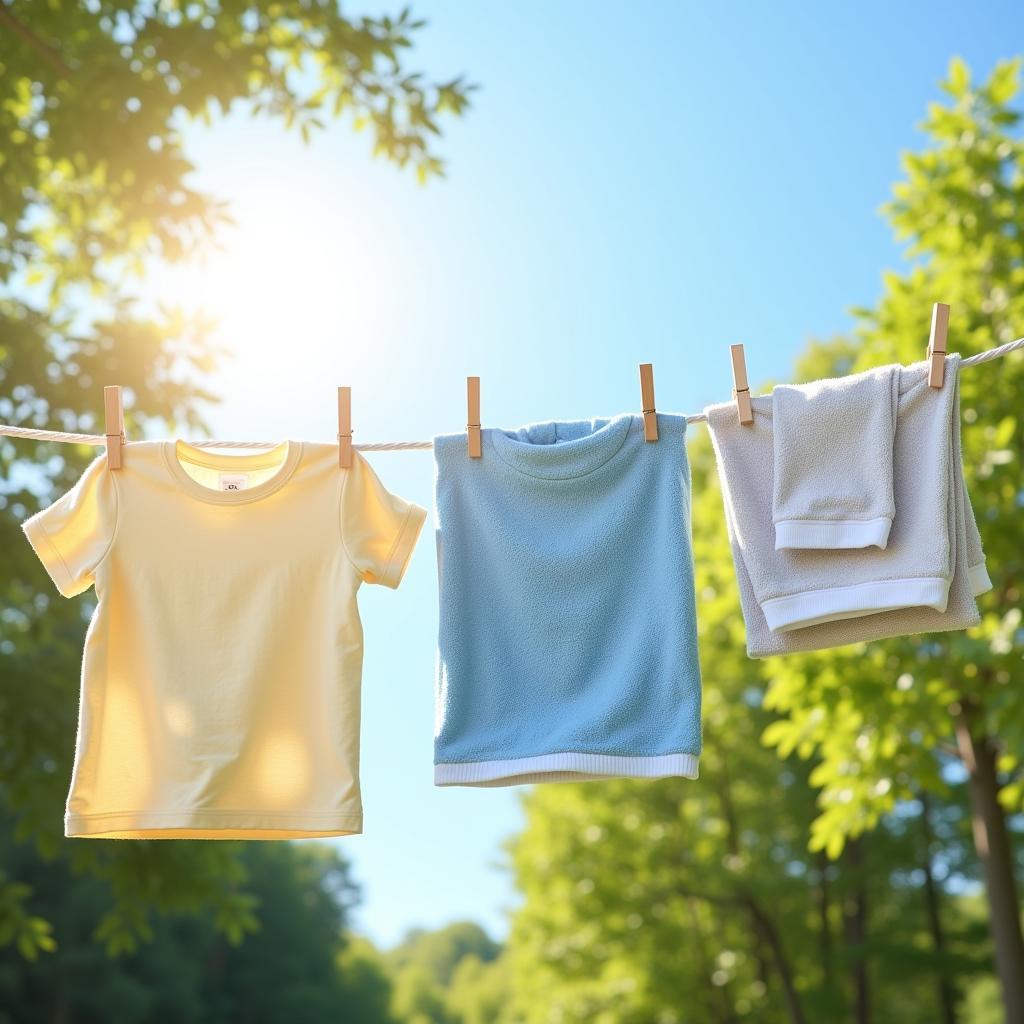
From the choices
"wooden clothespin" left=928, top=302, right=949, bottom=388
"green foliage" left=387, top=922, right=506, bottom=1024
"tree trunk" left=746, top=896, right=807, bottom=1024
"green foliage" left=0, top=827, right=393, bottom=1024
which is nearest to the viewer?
"wooden clothespin" left=928, top=302, right=949, bottom=388

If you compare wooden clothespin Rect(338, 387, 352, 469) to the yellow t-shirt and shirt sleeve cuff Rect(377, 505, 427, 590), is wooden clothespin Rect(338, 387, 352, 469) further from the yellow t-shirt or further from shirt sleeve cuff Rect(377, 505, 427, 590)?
shirt sleeve cuff Rect(377, 505, 427, 590)

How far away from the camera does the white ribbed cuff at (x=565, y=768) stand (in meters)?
2.48

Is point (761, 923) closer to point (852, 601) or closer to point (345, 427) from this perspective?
point (852, 601)

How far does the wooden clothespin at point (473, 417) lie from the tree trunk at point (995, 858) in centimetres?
487

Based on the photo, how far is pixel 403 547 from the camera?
Answer: 278 centimetres

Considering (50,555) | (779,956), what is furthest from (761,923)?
(50,555)

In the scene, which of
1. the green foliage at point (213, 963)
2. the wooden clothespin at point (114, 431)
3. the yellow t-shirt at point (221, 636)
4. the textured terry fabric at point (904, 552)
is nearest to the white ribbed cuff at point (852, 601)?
the textured terry fabric at point (904, 552)

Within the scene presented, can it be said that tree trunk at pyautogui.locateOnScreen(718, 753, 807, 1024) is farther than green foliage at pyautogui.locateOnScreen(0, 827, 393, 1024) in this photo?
No

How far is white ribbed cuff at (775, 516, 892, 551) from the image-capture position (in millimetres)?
2535

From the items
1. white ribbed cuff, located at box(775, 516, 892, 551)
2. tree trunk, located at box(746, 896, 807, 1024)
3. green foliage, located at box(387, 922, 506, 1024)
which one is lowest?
green foliage, located at box(387, 922, 506, 1024)

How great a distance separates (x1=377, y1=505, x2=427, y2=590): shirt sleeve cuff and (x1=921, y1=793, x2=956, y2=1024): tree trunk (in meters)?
12.5

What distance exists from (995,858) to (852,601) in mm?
5377

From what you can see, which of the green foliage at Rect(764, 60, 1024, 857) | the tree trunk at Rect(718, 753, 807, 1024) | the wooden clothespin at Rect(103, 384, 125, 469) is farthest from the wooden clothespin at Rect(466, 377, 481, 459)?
the tree trunk at Rect(718, 753, 807, 1024)

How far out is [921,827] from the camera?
46.0 feet
